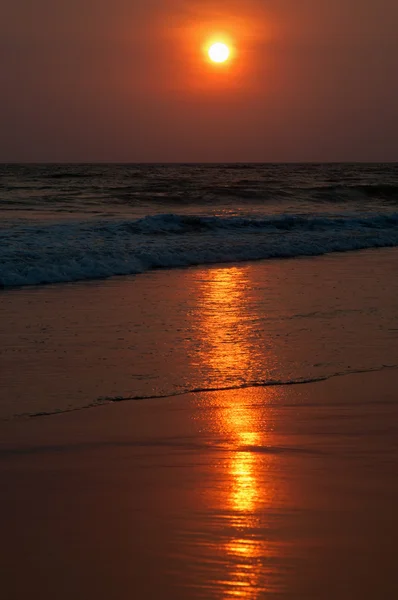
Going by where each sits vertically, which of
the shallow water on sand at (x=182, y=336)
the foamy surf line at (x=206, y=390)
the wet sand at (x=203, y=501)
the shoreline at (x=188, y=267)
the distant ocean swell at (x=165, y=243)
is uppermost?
the distant ocean swell at (x=165, y=243)

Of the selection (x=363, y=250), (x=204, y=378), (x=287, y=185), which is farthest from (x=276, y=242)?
(x=287, y=185)

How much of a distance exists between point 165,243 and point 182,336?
877 centimetres

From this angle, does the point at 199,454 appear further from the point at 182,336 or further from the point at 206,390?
the point at 182,336

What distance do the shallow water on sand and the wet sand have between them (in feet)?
2.07

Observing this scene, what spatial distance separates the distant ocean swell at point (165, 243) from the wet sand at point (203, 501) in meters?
6.58

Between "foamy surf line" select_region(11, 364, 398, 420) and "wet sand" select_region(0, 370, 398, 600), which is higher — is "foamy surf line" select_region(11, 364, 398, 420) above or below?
above

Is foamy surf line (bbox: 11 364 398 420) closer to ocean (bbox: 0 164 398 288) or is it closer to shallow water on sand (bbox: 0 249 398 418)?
shallow water on sand (bbox: 0 249 398 418)

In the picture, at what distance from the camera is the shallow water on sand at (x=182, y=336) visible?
5.80 metres

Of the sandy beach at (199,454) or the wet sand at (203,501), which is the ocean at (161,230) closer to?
the sandy beach at (199,454)

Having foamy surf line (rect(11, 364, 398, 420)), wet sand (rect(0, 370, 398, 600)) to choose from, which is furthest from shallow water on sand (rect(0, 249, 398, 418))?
wet sand (rect(0, 370, 398, 600))

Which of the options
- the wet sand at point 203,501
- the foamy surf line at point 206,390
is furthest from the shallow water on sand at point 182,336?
the wet sand at point 203,501

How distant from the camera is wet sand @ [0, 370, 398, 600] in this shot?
2.94 m

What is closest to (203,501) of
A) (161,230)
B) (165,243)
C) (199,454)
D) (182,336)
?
(199,454)

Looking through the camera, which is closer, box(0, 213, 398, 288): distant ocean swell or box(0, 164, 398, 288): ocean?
box(0, 213, 398, 288): distant ocean swell
